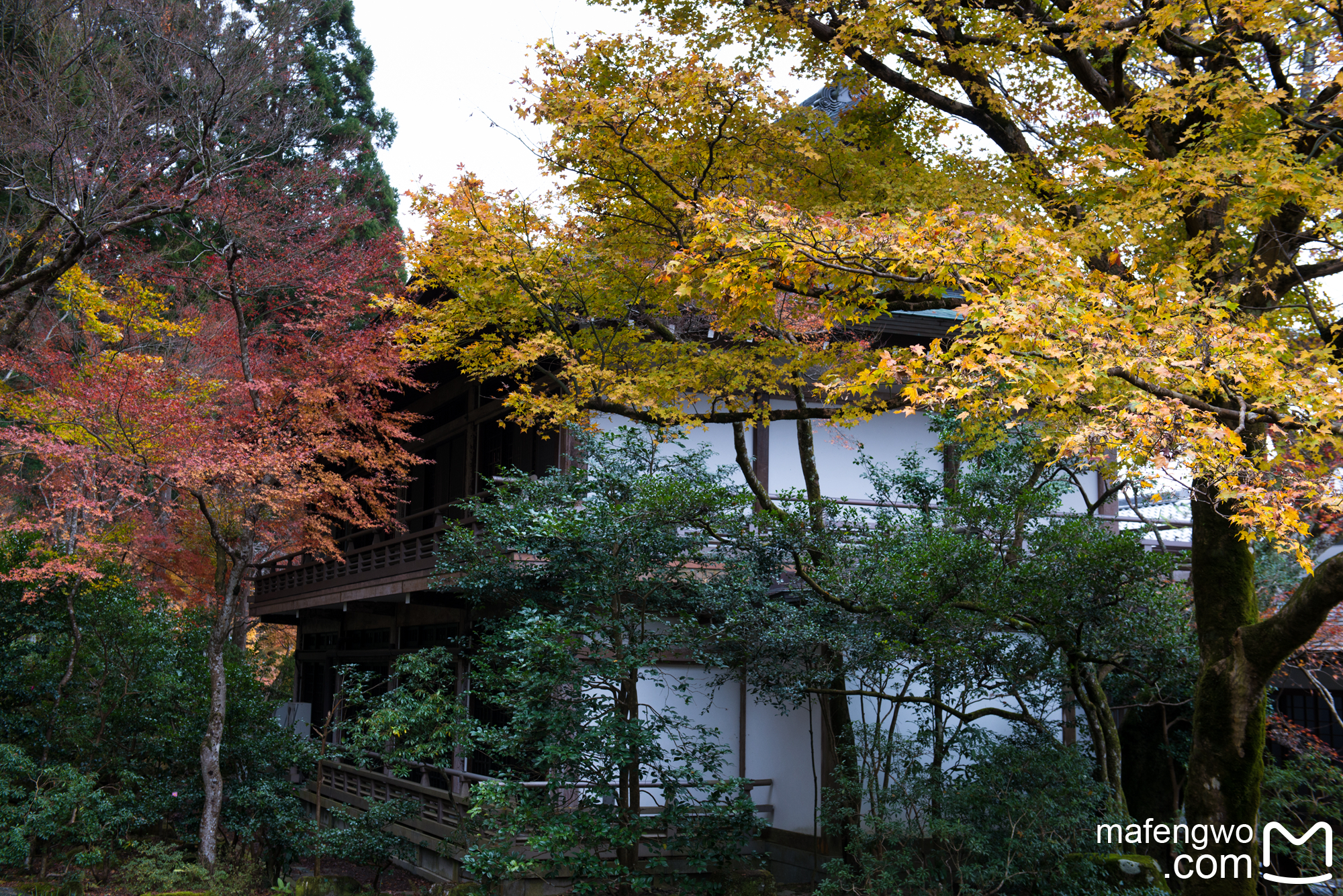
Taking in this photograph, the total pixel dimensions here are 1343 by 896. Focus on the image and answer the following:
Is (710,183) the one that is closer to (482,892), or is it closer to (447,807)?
(482,892)

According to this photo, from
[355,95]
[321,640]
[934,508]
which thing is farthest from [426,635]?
[355,95]

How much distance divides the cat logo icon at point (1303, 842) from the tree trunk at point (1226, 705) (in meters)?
0.37

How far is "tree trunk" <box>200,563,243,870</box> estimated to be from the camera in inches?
486

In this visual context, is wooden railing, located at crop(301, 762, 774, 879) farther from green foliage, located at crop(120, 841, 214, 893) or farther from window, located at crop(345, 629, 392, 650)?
window, located at crop(345, 629, 392, 650)

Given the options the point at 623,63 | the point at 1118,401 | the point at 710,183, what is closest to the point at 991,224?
the point at 1118,401

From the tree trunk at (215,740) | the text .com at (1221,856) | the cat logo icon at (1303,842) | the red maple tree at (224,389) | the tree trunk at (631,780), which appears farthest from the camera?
the red maple tree at (224,389)

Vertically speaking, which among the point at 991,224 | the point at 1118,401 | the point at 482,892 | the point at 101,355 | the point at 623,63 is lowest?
the point at 482,892

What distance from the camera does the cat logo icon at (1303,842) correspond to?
7.69m

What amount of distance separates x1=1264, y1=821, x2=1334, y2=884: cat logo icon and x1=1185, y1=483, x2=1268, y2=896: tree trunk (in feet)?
1.20

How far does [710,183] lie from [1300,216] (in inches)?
199

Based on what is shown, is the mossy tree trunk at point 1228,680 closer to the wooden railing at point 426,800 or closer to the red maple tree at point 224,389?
the wooden railing at point 426,800

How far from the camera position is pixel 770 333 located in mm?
11305

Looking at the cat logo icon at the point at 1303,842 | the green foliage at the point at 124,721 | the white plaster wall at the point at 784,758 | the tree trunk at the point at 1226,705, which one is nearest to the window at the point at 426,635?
the green foliage at the point at 124,721

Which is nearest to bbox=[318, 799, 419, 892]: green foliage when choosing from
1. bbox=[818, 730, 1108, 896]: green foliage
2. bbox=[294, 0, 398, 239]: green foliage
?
bbox=[818, 730, 1108, 896]: green foliage
